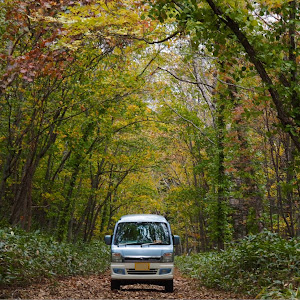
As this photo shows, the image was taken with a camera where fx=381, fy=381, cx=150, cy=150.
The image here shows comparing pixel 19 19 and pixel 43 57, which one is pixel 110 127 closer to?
pixel 19 19

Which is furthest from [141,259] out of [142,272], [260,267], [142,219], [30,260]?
[260,267]

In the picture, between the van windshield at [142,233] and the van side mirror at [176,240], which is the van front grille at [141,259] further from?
the van side mirror at [176,240]

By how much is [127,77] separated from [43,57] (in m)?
6.06

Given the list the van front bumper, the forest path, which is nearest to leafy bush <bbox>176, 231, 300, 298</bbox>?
the forest path

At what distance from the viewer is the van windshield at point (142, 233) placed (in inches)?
402

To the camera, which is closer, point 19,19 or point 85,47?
point 19,19

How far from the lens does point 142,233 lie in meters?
10.4

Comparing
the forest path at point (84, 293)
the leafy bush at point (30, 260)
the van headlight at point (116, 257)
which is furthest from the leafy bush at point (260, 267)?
the leafy bush at point (30, 260)

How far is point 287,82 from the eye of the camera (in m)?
7.73

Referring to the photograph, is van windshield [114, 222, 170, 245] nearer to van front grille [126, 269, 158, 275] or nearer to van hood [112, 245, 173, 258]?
van hood [112, 245, 173, 258]

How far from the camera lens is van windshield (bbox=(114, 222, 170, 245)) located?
10211mm

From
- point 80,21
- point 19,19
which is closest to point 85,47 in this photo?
point 19,19

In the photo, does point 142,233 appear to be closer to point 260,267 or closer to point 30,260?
point 30,260

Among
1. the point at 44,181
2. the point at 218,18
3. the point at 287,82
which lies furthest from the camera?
the point at 44,181
